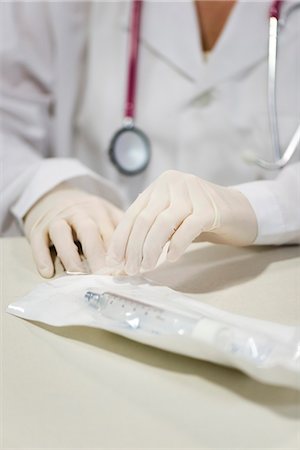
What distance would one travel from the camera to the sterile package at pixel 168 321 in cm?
52

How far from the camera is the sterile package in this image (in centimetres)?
52

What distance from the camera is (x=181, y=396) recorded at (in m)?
0.52

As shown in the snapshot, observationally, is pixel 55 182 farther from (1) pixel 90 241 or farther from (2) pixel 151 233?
(2) pixel 151 233

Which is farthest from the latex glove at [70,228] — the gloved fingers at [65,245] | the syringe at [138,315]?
the syringe at [138,315]

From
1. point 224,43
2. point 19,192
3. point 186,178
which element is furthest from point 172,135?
point 186,178

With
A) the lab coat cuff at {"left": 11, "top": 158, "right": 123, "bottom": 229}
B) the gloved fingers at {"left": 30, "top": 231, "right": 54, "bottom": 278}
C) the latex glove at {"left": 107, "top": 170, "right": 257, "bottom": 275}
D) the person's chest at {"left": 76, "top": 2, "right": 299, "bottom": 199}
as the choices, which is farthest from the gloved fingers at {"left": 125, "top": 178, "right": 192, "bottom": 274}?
the person's chest at {"left": 76, "top": 2, "right": 299, "bottom": 199}

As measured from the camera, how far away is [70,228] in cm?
82

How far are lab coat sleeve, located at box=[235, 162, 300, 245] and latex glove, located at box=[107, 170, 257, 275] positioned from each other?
0.22 feet

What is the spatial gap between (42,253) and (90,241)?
62 mm

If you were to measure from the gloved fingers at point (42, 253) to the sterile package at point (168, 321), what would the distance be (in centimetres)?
7

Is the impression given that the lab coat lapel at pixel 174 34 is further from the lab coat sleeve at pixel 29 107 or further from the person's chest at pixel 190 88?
the lab coat sleeve at pixel 29 107

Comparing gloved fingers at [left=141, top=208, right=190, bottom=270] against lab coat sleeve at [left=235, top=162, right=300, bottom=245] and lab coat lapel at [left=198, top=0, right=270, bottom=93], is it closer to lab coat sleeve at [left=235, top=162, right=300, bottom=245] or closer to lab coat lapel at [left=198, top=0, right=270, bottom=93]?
lab coat sleeve at [left=235, top=162, right=300, bottom=245]

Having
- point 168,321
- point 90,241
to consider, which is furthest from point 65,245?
point 168,321

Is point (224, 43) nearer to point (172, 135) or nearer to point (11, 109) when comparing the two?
point (172, 135)
